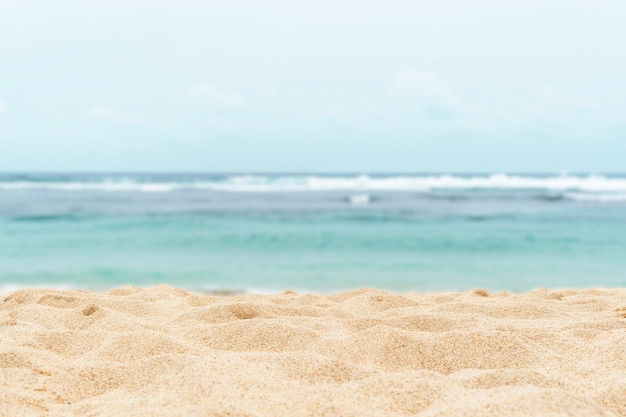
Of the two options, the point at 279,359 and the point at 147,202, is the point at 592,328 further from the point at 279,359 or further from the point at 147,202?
the point at 147,202

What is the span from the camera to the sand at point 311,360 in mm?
1595

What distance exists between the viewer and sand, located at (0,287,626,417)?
1595mm

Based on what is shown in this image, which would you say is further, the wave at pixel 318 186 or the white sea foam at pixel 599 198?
the wave at pixel 318 186

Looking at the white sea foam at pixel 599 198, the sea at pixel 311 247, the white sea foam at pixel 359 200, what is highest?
the white sea foam at pixel 599 198

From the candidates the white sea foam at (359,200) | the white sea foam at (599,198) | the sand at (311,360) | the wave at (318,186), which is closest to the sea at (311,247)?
the white sea foam at (359,200)

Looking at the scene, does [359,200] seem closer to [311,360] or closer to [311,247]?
[311,247]

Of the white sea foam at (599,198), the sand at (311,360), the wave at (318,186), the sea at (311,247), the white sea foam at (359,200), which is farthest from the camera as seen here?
the wave at (318,186)

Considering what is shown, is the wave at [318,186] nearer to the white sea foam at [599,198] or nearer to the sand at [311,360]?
the white sea foam at [599,198]

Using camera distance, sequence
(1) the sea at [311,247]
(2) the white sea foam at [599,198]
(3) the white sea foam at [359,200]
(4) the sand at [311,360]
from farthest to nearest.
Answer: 1. (2) the white sea foam at [599,198]
2. (3) the white sea foam at [359,200]
3. (1) the sea at [311,247]
4. (4) the sand at [311,360]

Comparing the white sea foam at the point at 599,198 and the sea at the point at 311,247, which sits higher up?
the white sea foam at the point at 599,198

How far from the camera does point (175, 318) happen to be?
2.79 meters

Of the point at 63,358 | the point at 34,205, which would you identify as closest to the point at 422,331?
the point at 63,358

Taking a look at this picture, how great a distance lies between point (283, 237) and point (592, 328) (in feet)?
28.5

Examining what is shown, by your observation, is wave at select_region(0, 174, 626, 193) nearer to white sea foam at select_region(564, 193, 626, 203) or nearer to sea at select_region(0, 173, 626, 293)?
white sea foam at select_region(564, 193, 626, 203)
